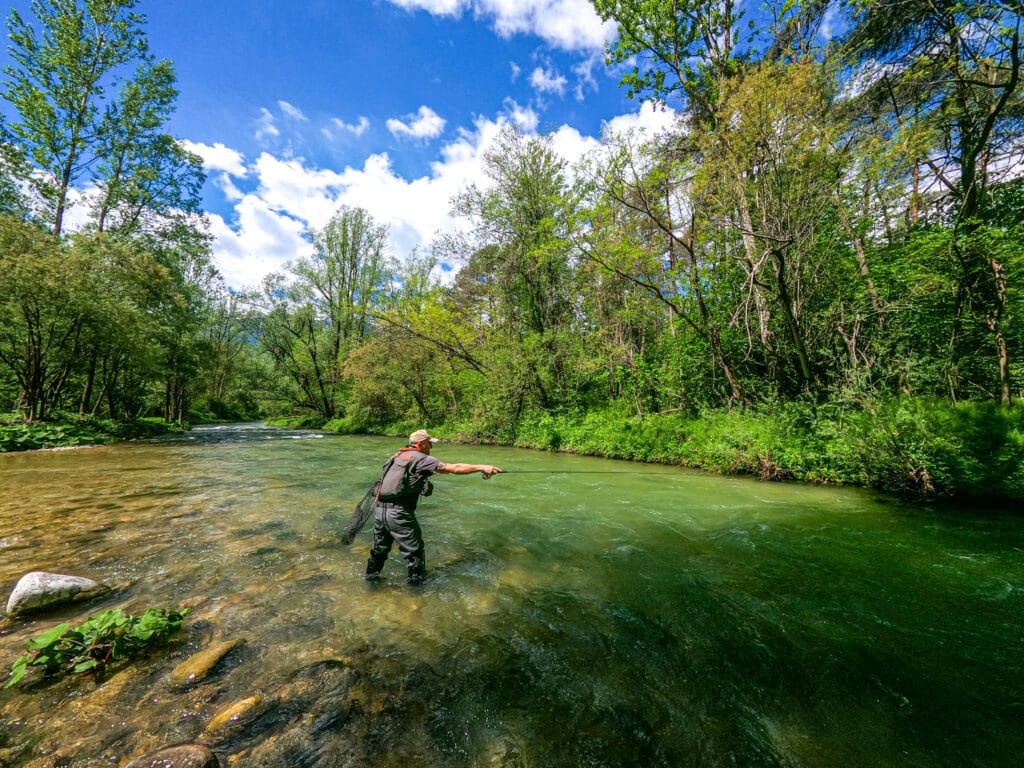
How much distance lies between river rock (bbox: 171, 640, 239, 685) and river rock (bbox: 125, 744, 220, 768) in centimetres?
83

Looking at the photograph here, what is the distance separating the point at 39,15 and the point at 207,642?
2935cm

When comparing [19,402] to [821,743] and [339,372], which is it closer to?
[339,372]

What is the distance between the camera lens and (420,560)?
433cm

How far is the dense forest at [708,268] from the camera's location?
817cm

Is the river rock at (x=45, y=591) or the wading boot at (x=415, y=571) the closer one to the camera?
the river rock at (x=45, y=591)

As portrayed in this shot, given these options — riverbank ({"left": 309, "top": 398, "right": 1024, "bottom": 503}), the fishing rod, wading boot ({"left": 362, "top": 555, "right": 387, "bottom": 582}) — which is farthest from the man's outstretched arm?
riverbank ({"left": 309, "top": 398, "right": 1024, "bottom": 503})

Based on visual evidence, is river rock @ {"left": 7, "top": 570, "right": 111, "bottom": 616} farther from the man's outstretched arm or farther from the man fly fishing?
the man's outstretched arm

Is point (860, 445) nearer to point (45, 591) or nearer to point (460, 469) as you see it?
point (460, 469)

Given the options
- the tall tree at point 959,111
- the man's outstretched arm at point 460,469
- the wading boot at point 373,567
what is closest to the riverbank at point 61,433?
the wading boot at point 373,567

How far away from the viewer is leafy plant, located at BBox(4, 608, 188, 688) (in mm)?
2445

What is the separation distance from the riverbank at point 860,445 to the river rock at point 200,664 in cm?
1060

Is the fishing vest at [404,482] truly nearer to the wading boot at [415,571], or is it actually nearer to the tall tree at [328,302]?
the wading boot at [415,571]

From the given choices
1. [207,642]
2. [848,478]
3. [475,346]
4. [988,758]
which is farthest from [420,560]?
[475,346]

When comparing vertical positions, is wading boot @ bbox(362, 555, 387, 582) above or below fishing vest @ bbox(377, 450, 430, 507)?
below
